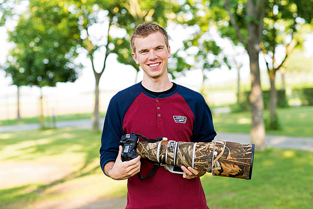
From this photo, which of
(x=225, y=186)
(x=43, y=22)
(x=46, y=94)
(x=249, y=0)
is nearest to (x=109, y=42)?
(x=43, y=22)

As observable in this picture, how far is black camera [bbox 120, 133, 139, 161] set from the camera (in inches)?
72.8

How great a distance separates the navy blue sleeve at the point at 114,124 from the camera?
2.03 m

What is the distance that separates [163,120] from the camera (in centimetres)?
200

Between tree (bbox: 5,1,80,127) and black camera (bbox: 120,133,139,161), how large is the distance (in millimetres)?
12506

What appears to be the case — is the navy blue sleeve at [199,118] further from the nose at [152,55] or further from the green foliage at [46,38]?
the green foliage at [46,38]

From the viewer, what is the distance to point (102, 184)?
6.52 metres

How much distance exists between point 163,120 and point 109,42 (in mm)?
13368

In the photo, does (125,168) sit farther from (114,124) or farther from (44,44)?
(44,44)

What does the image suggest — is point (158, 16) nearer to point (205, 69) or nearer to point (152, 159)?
point (205, 69)

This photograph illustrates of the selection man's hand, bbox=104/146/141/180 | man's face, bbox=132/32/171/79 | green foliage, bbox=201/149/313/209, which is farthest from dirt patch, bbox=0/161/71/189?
man's face, bbox=132/32/171/79

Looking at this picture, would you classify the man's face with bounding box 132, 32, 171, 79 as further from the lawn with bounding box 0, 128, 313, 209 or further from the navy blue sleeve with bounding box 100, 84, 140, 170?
the lawn with bounding box 0, 128, 313, 209

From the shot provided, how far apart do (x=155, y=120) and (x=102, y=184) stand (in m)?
4.93

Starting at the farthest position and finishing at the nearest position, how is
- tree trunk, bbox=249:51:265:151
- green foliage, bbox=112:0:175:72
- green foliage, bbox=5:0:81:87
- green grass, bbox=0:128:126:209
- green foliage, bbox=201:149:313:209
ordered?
green foliage, bbox=5:0:81:87, green foliage, bbox=112:0:175:72, tree trunk, bbox=249:51:265:151, green grass, bbox=0:128:126:209, green foliage, bbox=201:149:313:209

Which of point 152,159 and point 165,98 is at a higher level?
point 165,98
